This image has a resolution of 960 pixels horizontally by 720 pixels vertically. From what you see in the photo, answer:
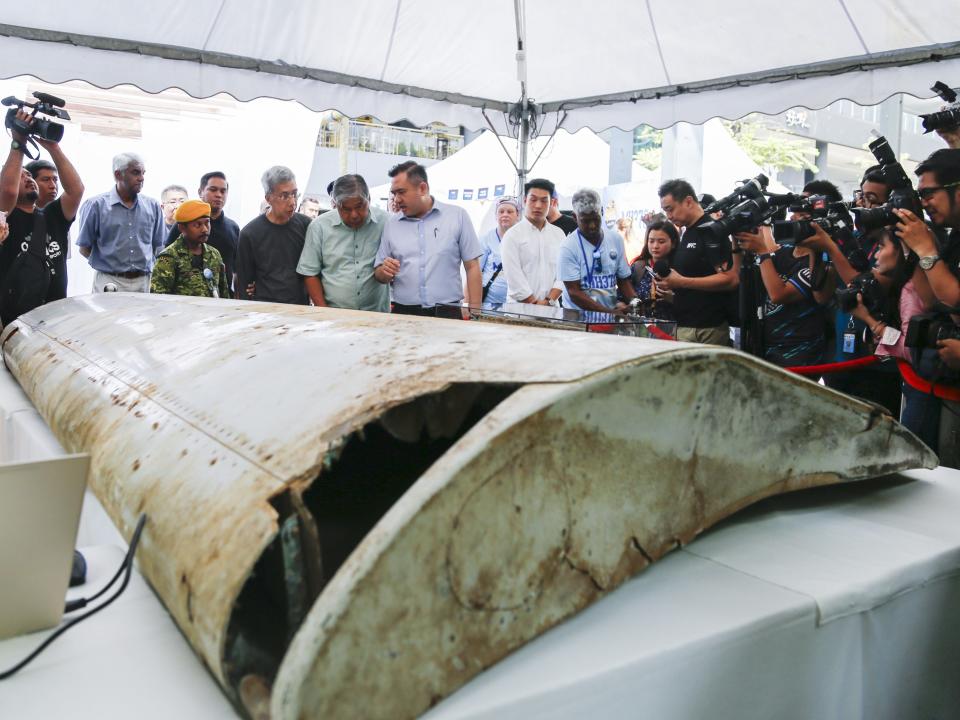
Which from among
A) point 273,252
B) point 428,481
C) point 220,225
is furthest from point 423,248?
point 428,481

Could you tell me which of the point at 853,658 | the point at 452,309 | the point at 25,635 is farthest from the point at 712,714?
the point at 452,309

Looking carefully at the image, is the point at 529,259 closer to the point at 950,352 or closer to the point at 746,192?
the point at 746,192

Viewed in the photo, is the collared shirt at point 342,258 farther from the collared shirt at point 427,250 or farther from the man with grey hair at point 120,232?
the man with grey hair at point 120,232

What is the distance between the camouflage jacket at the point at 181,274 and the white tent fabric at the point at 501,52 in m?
0.85

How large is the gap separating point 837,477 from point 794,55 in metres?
3.09

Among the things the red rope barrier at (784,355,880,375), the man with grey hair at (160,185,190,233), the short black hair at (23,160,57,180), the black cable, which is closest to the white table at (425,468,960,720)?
the black cable

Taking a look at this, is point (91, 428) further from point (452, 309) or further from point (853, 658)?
point (452, 309)

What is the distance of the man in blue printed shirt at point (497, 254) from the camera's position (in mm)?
4527

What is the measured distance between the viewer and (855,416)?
89cm

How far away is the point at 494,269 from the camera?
477 cm

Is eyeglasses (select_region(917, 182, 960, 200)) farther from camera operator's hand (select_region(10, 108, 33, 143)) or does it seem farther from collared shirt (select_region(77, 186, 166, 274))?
collared shirt (select_region(77, 186, 166, 274))

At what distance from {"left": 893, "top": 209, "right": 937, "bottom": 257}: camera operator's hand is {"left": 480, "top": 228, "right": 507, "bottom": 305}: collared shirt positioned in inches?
100

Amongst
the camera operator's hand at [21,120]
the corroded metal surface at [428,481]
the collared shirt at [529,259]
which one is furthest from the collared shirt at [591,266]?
the corroded metal surface at [428,481]

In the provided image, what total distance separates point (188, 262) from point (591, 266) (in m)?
1.71
